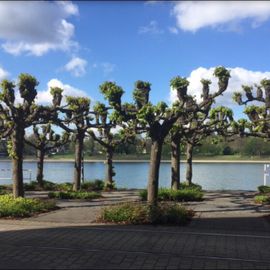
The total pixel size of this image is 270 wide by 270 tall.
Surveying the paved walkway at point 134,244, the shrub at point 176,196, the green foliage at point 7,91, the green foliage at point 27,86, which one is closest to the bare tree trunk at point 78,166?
the shrub at point 176,196

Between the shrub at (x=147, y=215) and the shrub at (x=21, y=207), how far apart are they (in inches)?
104

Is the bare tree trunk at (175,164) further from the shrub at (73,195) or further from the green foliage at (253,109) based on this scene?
the shrub at (73,195)

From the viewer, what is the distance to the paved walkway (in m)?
9.01

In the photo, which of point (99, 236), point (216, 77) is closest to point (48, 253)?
point (99, 236)

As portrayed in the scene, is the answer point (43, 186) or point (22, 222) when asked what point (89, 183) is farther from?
point (22, 222)

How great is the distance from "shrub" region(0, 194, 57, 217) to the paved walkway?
1.92 feet

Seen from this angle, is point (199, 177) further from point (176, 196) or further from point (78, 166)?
point (176, 196)

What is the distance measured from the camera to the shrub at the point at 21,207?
1539 centimetres

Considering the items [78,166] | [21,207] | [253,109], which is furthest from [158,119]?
[78,166]

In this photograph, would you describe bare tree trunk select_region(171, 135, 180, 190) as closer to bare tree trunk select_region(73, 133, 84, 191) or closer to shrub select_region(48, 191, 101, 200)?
shrub select_region(48, 191, 101, 200)

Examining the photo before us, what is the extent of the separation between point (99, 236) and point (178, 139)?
13.4 meters

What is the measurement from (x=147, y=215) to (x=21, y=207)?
428 cm

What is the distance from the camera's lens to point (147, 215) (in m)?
14.0

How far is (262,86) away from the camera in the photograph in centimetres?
2314
